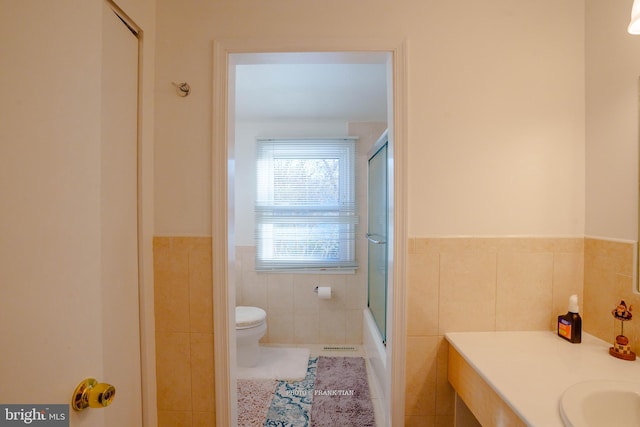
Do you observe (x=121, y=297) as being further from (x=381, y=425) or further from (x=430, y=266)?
(x=381, y=425)

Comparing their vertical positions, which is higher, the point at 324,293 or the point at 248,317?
the point at 324,293

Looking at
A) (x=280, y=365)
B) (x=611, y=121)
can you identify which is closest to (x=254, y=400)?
(x=280, y=365)

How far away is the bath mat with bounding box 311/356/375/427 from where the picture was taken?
1679mm

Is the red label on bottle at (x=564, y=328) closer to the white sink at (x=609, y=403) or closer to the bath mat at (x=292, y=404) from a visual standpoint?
the white sink at (x=609, y=403)

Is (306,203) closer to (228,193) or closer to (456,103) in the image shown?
(228,193)

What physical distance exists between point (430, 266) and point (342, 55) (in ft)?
3.19

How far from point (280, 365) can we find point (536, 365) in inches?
77.2

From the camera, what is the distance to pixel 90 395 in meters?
0.63

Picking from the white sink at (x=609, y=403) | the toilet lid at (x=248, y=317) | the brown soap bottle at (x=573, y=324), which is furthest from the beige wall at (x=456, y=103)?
the toilet lid at (x=248, y=317)

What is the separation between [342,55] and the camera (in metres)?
1.11

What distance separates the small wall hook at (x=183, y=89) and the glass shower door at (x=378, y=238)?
4.24 ft

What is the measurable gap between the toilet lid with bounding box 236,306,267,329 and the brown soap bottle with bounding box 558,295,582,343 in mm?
2003

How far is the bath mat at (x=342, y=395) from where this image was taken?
5.51ft

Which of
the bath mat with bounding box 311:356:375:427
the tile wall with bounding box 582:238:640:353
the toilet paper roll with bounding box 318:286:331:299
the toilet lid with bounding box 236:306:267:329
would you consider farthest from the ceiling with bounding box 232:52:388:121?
the bath mat with bounding box 311:356:375:427
